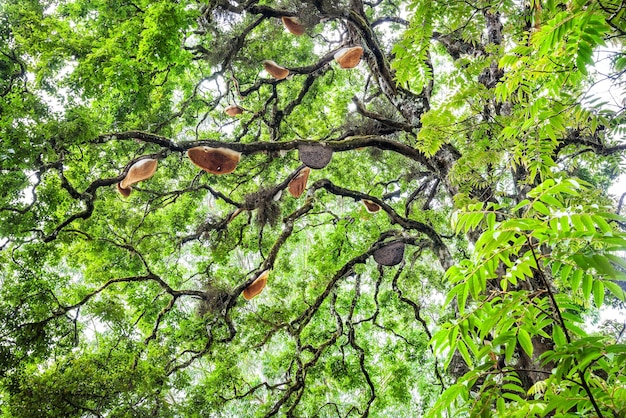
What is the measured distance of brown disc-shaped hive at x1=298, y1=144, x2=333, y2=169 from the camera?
4723 mm

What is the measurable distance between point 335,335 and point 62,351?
3407 mm

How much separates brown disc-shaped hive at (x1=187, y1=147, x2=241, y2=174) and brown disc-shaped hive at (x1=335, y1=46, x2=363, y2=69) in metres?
1.84

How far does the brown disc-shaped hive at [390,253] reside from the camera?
5363mm

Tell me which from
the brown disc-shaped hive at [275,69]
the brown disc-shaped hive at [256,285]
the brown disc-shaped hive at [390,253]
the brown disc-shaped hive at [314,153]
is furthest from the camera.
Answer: the brown disc-shaped hive at [275,69]

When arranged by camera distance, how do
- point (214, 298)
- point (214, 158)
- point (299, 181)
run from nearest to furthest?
point (214, 158) → point (299, 181) → point (214, 298)

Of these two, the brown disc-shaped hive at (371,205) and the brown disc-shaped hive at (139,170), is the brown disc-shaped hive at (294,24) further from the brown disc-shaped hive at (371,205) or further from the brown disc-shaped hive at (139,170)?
the brown disc-shaped hive at (139,170)

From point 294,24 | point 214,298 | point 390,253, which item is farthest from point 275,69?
point 214,298

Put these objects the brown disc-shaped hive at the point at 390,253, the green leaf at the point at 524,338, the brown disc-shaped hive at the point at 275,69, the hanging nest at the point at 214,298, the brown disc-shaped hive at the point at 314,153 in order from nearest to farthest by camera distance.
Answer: the green leaf at the point at 524,338, the brown disc-shaped hive at the point at 314,153, the brown disc-shaped hive at the point at 390,253, the hanging nest at the point at 214,298, the brown disc-shaped hive at the point at 275,69

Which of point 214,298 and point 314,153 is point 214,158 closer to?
point 314,153

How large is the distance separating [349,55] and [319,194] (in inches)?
142

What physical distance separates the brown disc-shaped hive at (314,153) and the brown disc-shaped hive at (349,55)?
1254 mm

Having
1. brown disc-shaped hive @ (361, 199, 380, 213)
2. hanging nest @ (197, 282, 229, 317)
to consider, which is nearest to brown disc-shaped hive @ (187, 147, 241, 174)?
hanging nest @ (197, 282, 229, 317)

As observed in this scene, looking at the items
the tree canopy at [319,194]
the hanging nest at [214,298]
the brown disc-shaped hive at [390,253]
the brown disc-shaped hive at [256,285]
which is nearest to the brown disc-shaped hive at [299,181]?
the tree canopy at [319,194]

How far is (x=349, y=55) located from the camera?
524 centimetres
